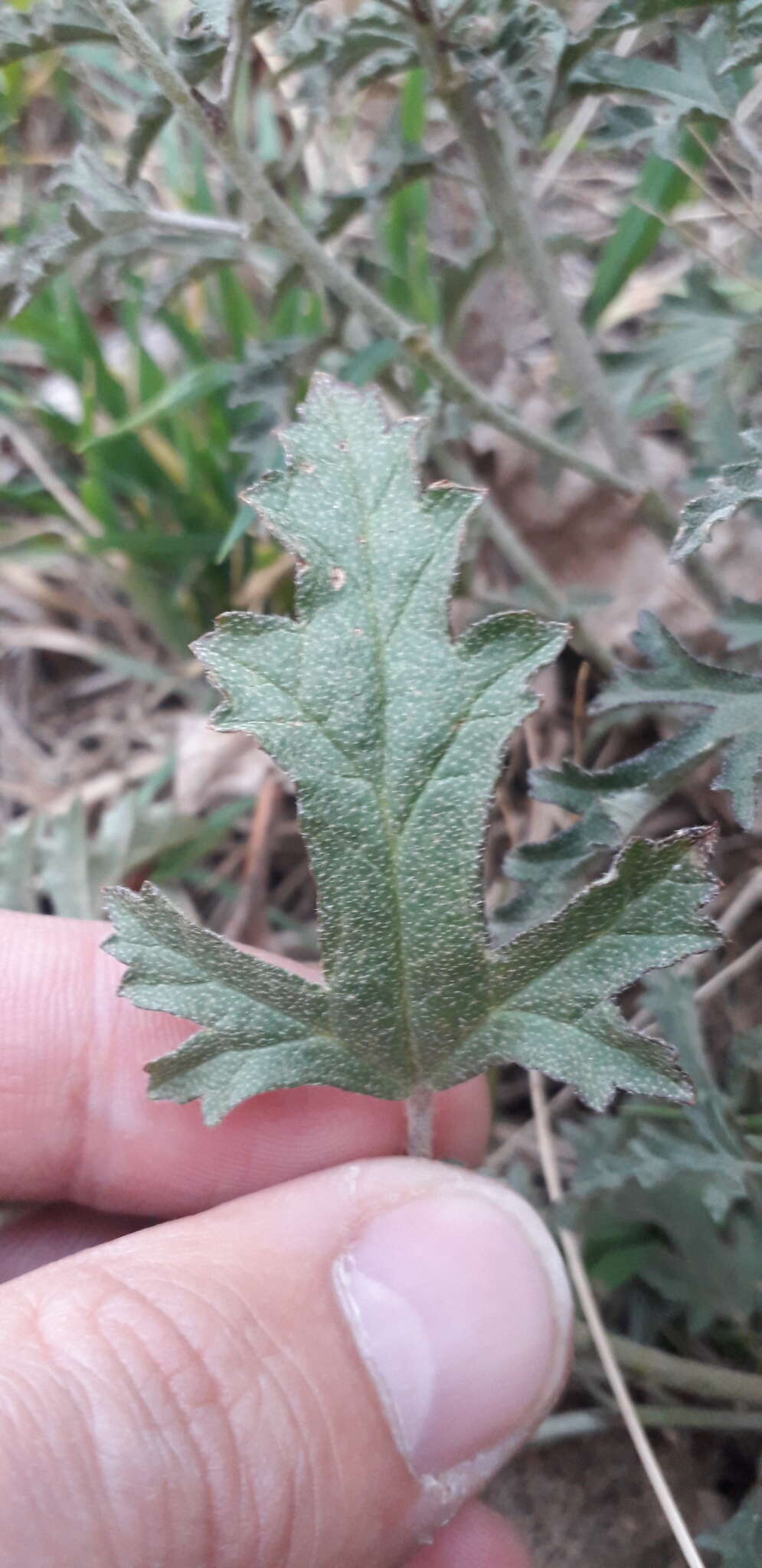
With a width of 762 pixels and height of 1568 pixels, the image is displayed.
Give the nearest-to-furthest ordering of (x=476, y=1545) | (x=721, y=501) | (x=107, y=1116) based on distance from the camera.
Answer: (x=721, y=501) → (x=476, y=1545) → (x=107, y=1116)

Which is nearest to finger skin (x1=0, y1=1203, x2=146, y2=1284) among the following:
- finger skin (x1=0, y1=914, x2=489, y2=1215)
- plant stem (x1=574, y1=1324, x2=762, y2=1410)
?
finger skin (x1=0, y1=914, x2=489, y2=1215)

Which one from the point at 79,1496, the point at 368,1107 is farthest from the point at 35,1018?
the point at 79,1496

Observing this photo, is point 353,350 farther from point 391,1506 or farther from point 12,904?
point 391,1506

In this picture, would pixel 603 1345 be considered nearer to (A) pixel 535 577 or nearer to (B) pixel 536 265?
(A) pixel 535 577

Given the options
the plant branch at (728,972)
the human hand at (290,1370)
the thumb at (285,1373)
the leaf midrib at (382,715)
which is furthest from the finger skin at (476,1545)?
the leaf midrib at (382,715)

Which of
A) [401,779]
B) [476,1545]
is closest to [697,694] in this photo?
[401,779]

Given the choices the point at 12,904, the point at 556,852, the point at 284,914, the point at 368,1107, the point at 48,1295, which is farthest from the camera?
the point at 284,914
